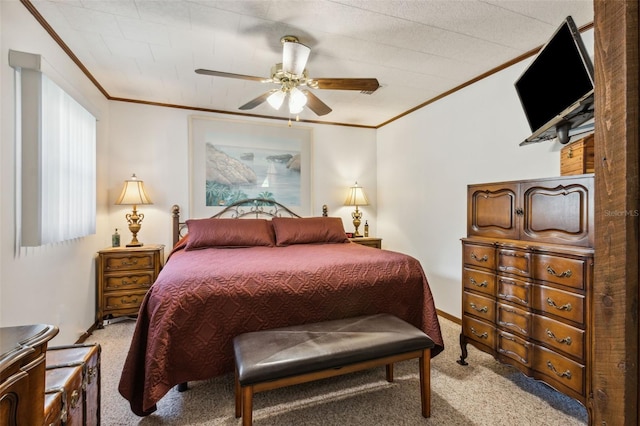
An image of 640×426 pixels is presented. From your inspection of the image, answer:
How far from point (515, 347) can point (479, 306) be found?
33 centimetres

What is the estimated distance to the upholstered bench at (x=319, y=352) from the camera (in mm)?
1387

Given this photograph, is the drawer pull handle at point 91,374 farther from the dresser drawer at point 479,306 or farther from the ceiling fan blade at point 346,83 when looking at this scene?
the dresser drawer at point 479,306

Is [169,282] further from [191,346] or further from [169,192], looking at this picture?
[169,192]

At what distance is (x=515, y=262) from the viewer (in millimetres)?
1906

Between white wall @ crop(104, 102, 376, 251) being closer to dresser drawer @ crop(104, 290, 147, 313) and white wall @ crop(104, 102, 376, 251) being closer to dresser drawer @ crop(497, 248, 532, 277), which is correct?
dresser drawer @ crop(104, 290, 147, 313)

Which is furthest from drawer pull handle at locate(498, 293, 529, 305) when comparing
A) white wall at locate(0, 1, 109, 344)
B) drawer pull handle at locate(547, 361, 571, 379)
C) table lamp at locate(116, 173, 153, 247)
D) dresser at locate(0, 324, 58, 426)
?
table lamp at locate(116, 173, 153, 247)

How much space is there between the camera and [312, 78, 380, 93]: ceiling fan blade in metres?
2.21

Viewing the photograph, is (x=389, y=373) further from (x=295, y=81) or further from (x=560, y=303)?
(x=295, y=81)

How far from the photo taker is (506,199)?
211 cm

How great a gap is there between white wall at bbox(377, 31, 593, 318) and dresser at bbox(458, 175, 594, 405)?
1.87 feet

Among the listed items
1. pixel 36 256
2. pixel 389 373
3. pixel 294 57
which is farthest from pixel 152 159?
pixel 389 373

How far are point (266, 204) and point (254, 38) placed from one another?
2194 mm

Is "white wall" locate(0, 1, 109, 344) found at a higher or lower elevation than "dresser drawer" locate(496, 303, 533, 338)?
higher

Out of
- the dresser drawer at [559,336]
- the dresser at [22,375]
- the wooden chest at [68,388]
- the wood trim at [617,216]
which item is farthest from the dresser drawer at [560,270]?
the wooden chest at [68,388]
